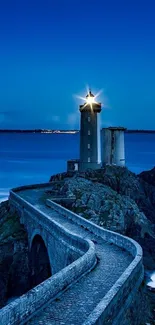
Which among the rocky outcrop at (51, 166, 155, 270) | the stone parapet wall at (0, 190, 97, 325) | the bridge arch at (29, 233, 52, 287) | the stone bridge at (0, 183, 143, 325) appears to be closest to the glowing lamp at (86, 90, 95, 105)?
the rocky outcrop at (51, 166, 155, 270)

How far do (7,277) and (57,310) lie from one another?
543 inches

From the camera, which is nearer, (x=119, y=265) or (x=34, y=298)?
(x=34, y=298)

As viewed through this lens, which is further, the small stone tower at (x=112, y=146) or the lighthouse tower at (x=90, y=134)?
the small stone tower at (x=112, y=146)

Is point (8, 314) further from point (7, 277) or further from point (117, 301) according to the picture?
point (7, 277)

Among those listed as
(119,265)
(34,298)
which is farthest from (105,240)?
(34,298)

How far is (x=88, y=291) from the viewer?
500 inches

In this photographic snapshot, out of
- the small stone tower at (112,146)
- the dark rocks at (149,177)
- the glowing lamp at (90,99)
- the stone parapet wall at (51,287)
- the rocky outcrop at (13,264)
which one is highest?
the glowing lamp at (90,99)

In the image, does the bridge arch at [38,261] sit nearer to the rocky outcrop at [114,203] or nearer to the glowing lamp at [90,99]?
the rocky outcrop at [114,203]

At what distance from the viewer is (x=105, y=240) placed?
19109 mm

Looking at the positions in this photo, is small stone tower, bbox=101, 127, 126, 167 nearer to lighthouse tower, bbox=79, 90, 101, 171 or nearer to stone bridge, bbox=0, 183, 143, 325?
lighthouse tower, bbox=79, 90, 101, 171

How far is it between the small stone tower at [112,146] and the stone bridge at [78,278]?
2004cm

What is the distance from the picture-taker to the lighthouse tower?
41.7 m

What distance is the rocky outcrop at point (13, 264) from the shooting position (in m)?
24.0

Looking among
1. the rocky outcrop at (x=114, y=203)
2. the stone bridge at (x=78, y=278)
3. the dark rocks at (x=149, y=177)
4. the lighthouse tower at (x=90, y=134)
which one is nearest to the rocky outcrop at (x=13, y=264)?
the stone bridge at (x=78, y=278)
